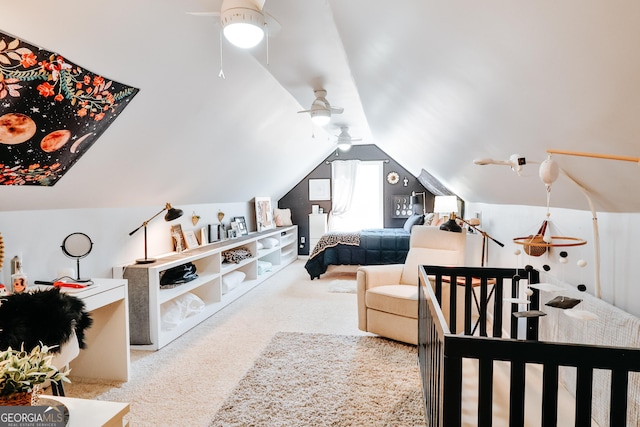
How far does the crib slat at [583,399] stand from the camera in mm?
1015

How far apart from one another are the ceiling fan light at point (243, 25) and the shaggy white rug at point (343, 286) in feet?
12.3

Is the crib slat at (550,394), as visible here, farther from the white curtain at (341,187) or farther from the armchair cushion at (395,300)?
the white curtain at (341,187)

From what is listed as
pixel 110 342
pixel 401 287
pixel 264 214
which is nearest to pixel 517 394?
pixel 401 287

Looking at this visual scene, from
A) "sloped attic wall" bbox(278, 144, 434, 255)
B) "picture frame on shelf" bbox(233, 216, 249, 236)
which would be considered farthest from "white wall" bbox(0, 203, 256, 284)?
"sloped attic wall" bbox(278, 144, 434, 255)

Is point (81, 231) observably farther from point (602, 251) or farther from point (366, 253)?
point (366, 253)

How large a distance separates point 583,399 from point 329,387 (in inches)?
63.7

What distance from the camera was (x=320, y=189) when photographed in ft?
23.8

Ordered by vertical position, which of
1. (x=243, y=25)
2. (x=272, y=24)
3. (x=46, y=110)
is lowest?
(x=46, y=110)

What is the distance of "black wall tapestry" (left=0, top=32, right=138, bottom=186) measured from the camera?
162cm

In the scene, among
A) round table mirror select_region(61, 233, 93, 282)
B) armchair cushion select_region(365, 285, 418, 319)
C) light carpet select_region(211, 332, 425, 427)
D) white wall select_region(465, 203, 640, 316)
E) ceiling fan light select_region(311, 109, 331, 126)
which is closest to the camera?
white wall select_region(465, 203, 640, 316)

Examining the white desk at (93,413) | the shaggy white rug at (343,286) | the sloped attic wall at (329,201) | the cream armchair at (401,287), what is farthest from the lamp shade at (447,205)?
the white desk at (93,413)

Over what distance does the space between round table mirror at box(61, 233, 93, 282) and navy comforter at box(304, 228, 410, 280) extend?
10.9ft

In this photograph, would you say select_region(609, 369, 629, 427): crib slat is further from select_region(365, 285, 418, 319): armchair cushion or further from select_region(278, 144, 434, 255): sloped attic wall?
select_region(278, 144, 434, 255): sloped attic wall

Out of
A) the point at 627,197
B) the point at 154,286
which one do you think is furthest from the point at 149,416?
the point at 627,197
